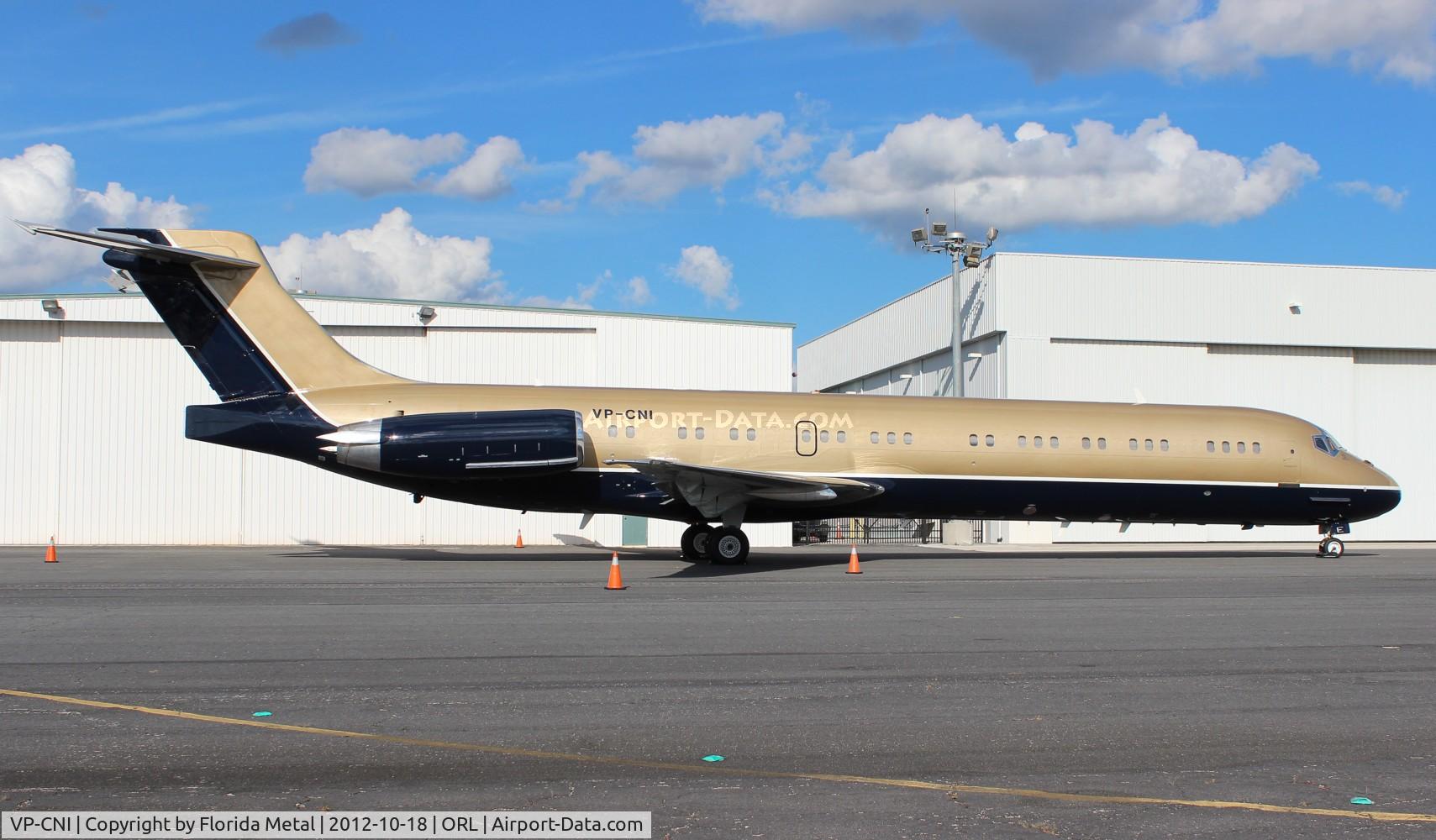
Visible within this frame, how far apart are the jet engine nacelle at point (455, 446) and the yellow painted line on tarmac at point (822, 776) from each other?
40.2ft

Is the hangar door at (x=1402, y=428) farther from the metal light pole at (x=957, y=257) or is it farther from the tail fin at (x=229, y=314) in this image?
the tail fin at (x=229, y=314)

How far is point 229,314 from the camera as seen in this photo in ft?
68.1

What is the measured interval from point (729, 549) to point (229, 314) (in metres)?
9.79

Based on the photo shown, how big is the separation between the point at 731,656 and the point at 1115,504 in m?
14.5

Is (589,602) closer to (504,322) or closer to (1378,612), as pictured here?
(1378,612)

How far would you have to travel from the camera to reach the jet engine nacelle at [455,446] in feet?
65.7

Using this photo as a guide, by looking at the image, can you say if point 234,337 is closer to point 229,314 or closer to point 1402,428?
point 229,314

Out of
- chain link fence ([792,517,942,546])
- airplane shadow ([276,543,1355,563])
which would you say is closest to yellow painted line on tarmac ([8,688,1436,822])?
airplane shadow ([276,543,1355,563])

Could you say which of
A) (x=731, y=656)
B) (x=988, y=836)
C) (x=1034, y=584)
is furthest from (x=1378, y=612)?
(x=988, y=836)

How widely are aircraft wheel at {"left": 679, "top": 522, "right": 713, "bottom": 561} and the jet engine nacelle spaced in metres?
3.01

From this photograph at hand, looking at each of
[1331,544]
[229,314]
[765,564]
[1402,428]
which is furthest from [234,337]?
[1402,428]

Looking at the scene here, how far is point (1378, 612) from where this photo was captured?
14.0m

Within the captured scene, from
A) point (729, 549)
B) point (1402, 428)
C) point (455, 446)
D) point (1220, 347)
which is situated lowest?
point (729, 549)

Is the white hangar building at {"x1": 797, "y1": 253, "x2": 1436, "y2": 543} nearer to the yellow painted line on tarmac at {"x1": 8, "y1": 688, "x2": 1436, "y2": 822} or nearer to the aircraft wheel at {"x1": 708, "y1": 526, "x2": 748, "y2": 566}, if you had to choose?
the aircraft wheel at {"x1": 708, "y1": 526, "x2": 748, "y2": 566}
